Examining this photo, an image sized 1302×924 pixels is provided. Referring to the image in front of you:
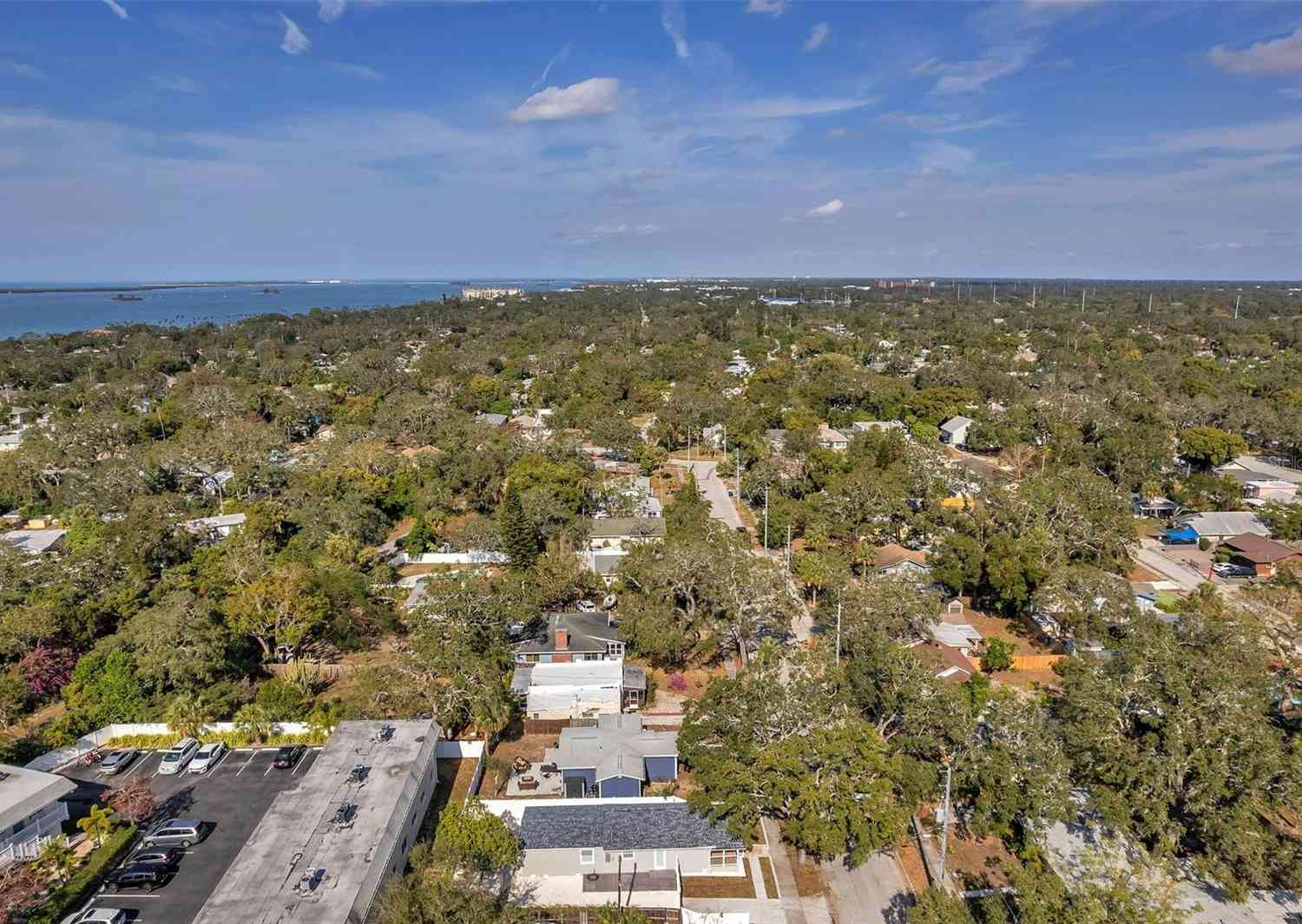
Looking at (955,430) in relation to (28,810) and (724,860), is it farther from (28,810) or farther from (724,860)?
(28,810)

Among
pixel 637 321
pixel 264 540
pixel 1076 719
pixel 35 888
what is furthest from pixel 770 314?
pixel 35 888

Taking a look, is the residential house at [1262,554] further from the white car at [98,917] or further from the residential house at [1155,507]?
the white car at [98,917]

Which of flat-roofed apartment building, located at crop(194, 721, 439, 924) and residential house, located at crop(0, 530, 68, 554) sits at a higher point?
→ flat-roofed apartment building, located at crop(194, 721, 439, 924)

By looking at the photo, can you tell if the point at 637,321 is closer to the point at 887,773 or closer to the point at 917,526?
the point at 917,526

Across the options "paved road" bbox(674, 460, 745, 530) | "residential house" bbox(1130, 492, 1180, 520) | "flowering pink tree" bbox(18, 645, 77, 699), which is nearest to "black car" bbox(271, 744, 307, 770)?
"flowering pink tree" bbox(18, 645, 77, 699)

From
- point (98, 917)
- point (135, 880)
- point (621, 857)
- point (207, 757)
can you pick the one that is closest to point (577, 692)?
point (621, 857)

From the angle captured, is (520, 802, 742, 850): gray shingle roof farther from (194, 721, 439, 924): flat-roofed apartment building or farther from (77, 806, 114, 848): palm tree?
(77, 806, 114, 848): palm tree
